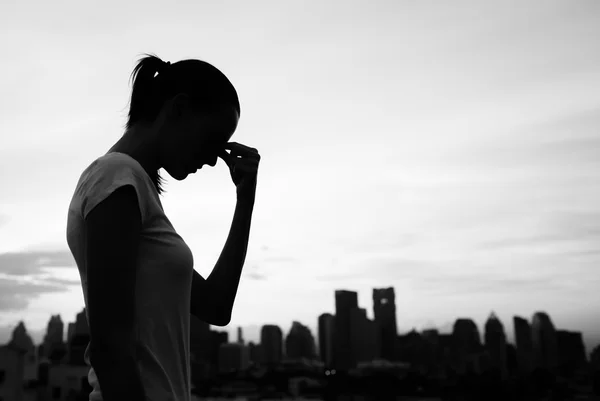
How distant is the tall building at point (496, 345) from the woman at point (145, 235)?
58.8m

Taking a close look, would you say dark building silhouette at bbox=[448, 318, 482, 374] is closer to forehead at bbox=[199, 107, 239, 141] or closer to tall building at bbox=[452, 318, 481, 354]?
tall building at bbox=[452, 318, 481, 354]

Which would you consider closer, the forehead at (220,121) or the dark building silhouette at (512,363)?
the forehead at (220,121)

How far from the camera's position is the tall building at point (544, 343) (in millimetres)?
54781

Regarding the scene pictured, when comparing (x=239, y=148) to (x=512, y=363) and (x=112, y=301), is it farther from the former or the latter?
(x=512, y=363)

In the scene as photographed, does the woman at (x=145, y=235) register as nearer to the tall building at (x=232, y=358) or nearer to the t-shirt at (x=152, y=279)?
the t-shirt at (x=152, y=279)

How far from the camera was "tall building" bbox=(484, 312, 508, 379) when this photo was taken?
5478 centimetres

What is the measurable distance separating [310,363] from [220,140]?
5688 centimetres

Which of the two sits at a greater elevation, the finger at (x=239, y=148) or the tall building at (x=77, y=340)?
the finger at (x=239, y=148)

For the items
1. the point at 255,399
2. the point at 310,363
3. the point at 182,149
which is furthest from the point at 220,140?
the point at 310,363

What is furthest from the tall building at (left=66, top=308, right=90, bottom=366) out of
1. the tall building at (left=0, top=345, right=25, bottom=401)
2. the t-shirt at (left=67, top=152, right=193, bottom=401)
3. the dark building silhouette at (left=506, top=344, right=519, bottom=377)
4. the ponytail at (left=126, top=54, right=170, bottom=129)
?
the dark building silhouette at (left=506, top=344, right=519, bottom=377)

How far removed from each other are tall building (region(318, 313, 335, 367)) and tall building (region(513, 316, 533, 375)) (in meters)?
19.5

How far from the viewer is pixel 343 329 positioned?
56281mm

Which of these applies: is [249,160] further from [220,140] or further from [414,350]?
[414,350]

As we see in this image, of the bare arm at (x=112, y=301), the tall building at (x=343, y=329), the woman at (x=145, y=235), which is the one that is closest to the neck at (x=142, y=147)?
the woman at (x=145, y=235)
